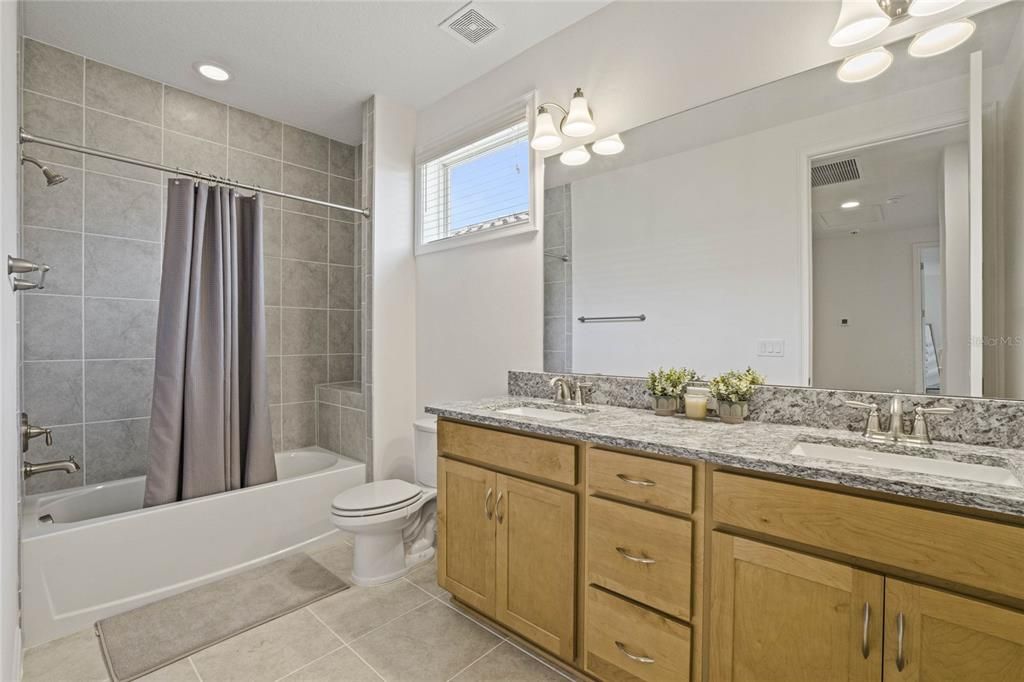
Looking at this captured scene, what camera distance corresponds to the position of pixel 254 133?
10.0ft

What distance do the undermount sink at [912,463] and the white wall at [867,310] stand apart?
0.27 m

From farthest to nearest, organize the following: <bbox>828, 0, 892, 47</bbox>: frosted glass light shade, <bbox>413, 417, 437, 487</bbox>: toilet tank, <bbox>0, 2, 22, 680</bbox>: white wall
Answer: <bbox>413, 417, 437, 487</bbox>: toilet tank, <bbox>828, 0, 892, 47</bbox>: frosted glass light shade, <bbox>0, 2, 22, 680</bbox>: white wall

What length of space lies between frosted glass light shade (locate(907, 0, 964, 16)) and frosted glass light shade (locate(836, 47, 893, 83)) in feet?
0.33

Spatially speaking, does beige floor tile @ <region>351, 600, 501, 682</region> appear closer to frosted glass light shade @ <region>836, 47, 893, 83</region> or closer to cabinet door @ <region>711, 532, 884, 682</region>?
cabinet door @ <region>711, 532, 884, 682</region>

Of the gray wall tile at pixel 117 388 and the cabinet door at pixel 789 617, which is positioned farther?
the gray wall tile at pixel 117 388

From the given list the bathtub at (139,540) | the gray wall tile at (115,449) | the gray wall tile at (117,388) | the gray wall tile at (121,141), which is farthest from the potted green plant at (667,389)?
the gray wall tile at (121,141)

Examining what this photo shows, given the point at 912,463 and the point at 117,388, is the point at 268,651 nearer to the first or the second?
the point at 117,388

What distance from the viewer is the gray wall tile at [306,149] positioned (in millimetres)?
3221

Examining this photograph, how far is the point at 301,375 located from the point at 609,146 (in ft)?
8.27

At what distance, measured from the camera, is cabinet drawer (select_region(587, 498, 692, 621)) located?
1.24 meters

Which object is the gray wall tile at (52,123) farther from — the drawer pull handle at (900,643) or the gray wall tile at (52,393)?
the drawer pull handle at (900,643)

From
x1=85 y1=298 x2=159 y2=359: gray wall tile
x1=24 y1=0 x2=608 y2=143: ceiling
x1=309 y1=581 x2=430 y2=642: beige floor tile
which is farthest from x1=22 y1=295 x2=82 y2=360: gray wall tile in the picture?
x1=309 y1=581 x2=430 y2=642: beige floor tile

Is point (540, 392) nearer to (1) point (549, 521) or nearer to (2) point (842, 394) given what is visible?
(1) point (549, 521)

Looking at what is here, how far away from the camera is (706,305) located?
175 cm
